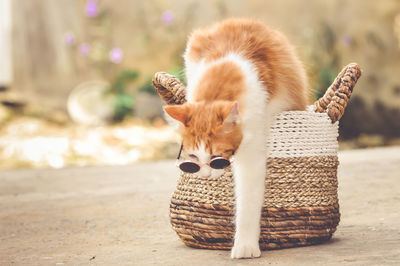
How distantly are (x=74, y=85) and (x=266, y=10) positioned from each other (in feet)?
7.00

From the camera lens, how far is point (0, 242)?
6.42 feet

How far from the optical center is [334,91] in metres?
1.71

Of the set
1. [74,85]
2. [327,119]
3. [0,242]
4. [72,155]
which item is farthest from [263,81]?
[74,85]

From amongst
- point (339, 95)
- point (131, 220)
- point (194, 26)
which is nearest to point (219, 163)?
point (339, 95)

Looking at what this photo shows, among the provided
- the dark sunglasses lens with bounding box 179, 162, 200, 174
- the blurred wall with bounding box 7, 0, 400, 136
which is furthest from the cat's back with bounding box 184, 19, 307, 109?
the blurred wall with bounding box 7, 0, 400, 136

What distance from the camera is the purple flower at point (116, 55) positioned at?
5.53 metres

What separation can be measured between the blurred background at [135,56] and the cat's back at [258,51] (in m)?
3.34

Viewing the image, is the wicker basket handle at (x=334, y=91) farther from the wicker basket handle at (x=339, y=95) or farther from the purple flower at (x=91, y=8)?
the purple flower at (x=91, y=8)

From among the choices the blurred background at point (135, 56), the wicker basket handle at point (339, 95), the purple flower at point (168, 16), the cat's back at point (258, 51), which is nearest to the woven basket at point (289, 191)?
the wicker basket handle at point (339, 95)

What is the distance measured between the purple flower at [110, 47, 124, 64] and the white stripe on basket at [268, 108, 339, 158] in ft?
13.4

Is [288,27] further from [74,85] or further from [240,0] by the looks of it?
[74,85]

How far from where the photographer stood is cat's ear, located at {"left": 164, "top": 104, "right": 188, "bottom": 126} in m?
1.35

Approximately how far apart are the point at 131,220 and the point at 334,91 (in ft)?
3.39

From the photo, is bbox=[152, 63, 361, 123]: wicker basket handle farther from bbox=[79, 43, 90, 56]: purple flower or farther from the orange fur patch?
bbox=[79, 43, 90, 56]: purple flower
